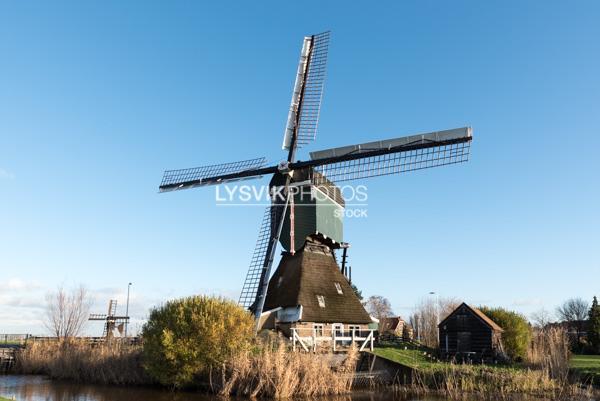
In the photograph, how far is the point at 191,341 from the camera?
17797 mm

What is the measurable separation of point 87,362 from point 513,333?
23.0 meters

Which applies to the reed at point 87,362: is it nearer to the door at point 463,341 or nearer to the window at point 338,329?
the window at point 338,329

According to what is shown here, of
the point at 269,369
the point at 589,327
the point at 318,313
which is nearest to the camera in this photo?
the point at 269,369

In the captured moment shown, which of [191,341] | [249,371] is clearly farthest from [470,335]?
[191,341]

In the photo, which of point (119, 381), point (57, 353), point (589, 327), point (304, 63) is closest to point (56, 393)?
point (119, 381)

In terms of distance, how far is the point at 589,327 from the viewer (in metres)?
38.3

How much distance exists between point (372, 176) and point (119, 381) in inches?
540

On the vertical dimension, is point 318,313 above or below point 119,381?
above

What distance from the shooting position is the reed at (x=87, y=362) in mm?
20083

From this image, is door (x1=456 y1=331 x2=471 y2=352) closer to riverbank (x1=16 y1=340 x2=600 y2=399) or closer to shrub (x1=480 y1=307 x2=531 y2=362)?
shrub (x1=480 y1=307 x2=531 y2=362)

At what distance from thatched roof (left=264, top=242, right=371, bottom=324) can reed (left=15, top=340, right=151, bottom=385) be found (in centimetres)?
636

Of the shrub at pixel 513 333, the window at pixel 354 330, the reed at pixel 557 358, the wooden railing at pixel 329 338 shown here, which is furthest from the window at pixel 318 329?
the shrub at pixel 513 333

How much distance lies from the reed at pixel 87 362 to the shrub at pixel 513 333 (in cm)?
2051

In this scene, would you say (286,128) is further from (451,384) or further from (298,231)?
(451,384)
